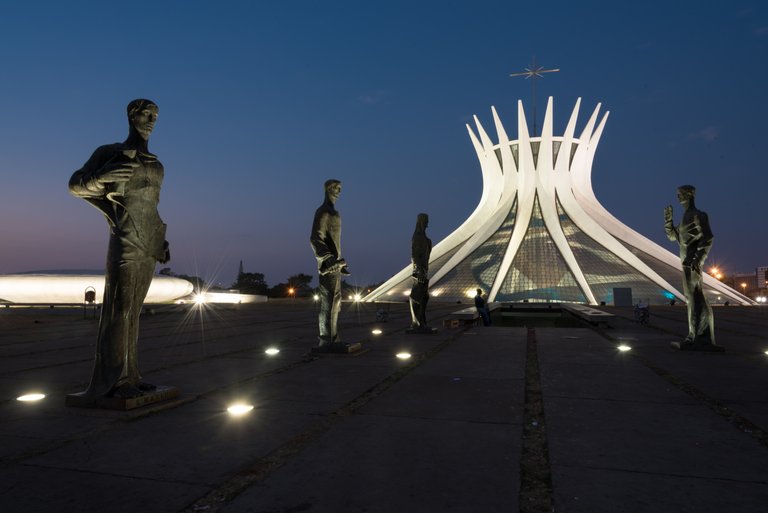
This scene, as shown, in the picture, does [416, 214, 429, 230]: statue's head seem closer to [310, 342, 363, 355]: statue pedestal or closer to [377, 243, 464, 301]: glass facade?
[310, 342, 363, 355]: statue pedestal

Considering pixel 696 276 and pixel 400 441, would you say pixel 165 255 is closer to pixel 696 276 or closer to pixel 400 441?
pixel 400 441

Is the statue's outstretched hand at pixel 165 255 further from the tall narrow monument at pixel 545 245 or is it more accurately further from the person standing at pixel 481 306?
the tall narrow monument at pixel 545 245

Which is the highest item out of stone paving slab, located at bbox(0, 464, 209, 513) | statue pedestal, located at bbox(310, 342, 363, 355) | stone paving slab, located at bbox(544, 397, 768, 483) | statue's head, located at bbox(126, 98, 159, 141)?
statue's head, located at bbox(126, 98, 159, 141)

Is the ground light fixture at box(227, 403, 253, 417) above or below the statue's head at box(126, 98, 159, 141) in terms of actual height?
below

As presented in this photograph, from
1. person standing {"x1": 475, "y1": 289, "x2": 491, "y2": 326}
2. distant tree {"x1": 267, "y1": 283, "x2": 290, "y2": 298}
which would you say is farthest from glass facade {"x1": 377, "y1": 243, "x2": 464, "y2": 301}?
distant tree {"x1": 267, "y1": 283, "x2": 290, "y2": 298}

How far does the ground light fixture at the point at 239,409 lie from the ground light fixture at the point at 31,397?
→ 6.20 ft

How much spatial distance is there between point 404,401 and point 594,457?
73.4 inches

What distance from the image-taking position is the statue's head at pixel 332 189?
8.34 m

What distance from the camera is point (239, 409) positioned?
4.14 metres

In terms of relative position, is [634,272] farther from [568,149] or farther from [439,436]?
[439,436]

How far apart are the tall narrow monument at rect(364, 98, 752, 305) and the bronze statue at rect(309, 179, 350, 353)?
106 feet

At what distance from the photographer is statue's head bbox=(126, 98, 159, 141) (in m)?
4.66

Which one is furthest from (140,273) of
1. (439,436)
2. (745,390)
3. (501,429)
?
(745,390)

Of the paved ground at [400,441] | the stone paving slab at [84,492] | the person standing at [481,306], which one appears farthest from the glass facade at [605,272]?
the stone paving slab at [84,492]
